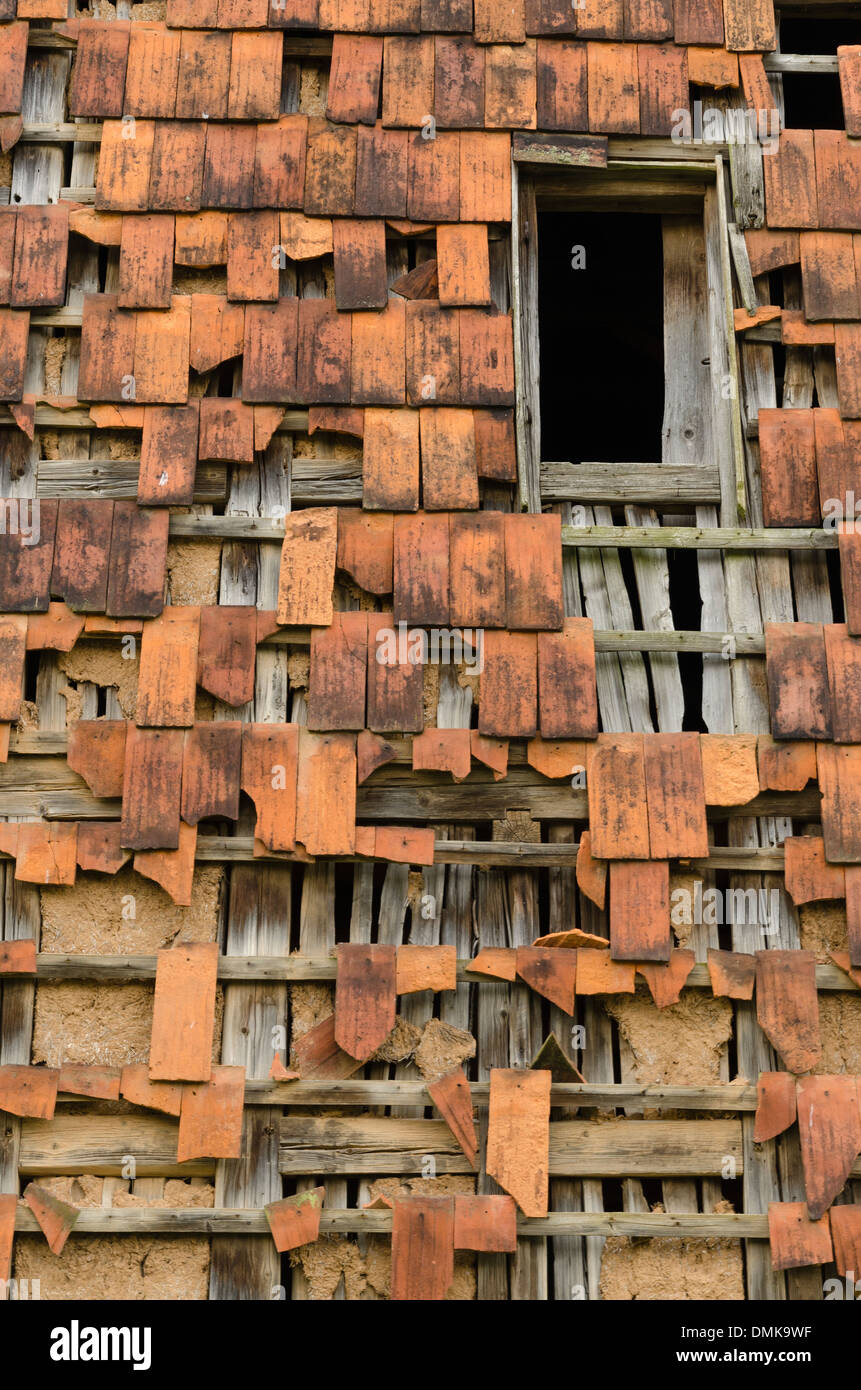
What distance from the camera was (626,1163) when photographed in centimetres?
544

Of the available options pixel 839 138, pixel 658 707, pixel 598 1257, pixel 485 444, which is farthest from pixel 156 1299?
pixel 839 138

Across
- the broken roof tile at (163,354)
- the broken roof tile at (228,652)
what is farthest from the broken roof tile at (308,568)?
the broken roof tile at (163,354)

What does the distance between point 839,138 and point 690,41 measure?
0.84 metres

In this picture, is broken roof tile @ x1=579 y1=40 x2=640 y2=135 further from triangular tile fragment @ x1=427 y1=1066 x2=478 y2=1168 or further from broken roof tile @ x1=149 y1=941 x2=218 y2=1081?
triangular tile fragment @ x1=427 y1=1066 x2=478 y2=1168

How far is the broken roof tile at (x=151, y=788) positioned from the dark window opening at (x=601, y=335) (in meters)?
4.02

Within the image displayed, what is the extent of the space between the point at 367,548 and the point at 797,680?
6.27 ft

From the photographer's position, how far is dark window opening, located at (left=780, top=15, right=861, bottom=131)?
8758mm

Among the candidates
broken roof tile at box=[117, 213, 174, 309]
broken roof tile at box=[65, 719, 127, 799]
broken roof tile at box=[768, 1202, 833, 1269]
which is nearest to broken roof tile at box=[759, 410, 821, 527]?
broken roof tile at box=[117, 213, 174, 309]

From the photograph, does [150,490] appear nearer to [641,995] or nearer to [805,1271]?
[641,995]

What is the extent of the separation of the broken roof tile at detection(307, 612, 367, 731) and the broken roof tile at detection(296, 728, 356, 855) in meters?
0.08

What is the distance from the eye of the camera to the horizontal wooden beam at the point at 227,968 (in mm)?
5566

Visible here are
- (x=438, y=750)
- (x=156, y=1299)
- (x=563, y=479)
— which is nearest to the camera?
(x=156, y=1299)

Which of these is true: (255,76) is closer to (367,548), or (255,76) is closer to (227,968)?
(367,548)

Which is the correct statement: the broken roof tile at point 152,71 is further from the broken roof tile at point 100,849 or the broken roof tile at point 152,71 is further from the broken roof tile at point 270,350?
the broken roof tile at point 100,849
